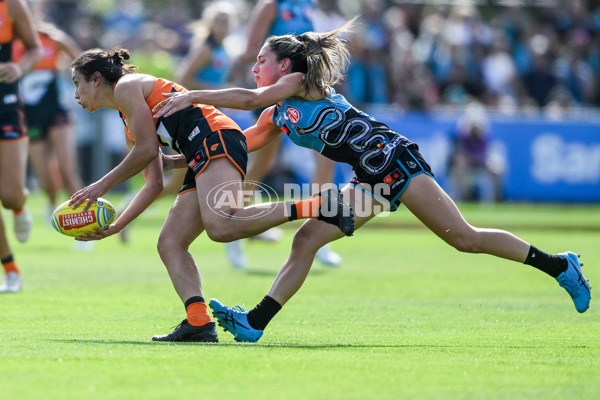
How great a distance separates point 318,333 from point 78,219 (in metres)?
1.91

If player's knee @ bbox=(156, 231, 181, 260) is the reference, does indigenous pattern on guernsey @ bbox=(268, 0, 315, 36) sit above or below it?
above

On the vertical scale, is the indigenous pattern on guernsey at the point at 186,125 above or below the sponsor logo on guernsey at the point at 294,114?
below

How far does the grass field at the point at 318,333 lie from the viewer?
17.3 feet

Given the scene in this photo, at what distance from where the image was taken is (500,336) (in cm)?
732

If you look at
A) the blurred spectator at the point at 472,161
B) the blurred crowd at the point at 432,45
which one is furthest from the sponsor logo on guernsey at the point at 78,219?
the blurred spectator at the point at 472,161

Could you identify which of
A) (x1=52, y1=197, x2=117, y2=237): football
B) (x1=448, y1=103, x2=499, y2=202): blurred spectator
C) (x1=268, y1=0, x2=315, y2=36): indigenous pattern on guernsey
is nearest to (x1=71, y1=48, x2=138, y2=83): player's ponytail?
(x1=52, y1=197, x2=117, y2=237): football

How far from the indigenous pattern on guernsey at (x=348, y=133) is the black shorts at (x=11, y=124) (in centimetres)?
372

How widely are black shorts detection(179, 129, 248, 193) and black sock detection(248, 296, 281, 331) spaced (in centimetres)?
93

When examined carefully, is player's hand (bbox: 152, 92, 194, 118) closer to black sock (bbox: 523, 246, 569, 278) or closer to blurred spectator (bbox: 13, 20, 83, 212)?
black sock (bbox: 523, 246, 569, 278)

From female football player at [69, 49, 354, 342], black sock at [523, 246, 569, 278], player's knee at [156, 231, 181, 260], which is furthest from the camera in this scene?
black sock at [523, 246, 569, 278]

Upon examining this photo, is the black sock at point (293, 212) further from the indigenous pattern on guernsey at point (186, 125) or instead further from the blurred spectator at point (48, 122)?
Answer: the blurred spectator at point (48, 122)

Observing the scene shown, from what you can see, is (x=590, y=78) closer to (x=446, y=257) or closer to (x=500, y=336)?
(x=446, y=257)

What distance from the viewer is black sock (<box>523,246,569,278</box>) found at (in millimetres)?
7465

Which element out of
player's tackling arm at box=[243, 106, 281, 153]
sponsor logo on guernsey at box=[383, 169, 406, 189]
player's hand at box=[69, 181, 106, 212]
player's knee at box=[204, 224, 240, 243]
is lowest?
player's knee at box=[204, 224, 240, 243]
